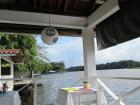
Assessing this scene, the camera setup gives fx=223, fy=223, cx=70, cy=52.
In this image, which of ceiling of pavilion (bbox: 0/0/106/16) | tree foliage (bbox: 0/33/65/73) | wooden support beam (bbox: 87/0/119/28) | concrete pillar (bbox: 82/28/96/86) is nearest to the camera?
wooden support beam (bbox: 87/0/119/28)

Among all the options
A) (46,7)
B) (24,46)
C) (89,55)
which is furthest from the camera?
(24,46)

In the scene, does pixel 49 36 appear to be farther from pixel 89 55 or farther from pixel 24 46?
pixel 24 46

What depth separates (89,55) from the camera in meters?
5.06

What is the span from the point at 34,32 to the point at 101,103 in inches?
86.9

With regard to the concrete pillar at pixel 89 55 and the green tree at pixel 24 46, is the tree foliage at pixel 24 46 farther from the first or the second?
the concrete pillar at pixel 89 55

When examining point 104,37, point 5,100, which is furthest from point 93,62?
point 5,100

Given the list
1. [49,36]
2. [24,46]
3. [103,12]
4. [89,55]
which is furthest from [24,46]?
[103,12]

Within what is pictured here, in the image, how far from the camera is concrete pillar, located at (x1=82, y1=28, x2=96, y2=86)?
5.00 m

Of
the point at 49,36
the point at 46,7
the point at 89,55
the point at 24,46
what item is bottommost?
the point at 89,55

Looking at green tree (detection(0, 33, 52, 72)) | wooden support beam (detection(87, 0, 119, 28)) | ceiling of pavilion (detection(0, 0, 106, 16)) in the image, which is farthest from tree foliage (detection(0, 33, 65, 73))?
wooden support beam (detection(87, 0, 119, 28))

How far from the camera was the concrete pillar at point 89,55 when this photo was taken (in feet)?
16.4

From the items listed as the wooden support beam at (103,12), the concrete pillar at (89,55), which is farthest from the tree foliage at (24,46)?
the wooden support beam at (103,12)

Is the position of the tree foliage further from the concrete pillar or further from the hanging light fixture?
the hanging light fixture

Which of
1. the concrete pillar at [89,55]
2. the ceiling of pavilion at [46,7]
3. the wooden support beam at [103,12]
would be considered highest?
the ceiling of pavilion at [46,7]
